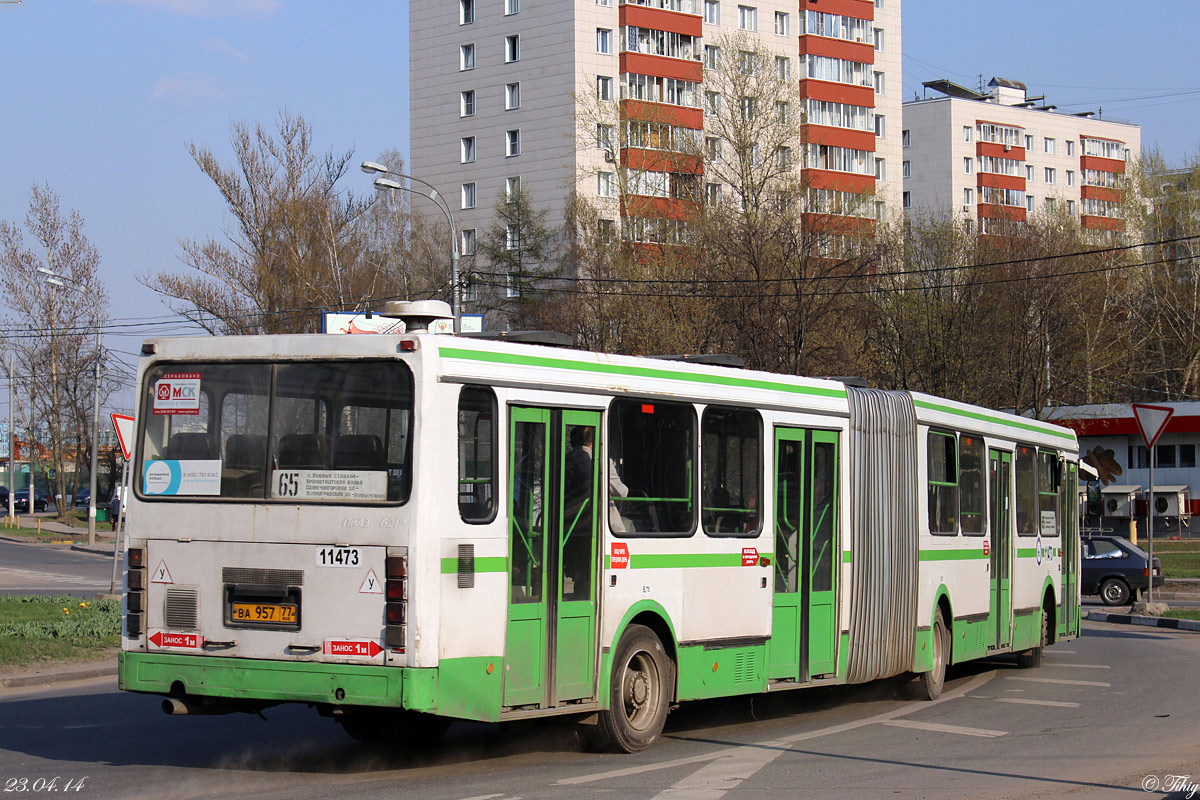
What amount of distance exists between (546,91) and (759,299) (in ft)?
88.8

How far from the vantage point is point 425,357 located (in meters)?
8.59

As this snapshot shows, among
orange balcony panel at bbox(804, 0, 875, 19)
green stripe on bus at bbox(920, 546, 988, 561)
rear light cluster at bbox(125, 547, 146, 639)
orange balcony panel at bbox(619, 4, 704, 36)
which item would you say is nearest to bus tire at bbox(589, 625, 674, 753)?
rear light cluster at bbox(125, 547, 146, 639)

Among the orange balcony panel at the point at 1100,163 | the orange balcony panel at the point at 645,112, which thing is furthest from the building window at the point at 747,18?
the orange balcony panel at the point at 1100,163

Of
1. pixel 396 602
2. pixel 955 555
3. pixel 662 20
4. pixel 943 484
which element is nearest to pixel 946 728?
pixel 955 555

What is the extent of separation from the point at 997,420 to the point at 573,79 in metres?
52.3

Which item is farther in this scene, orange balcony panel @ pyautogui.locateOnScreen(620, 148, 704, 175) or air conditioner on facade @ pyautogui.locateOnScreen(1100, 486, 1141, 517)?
air conditioner on facade @ pyautogui.locateOnScreen(1100, 486, 1141, 517)

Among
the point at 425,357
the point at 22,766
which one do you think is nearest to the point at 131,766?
the point at 22,766

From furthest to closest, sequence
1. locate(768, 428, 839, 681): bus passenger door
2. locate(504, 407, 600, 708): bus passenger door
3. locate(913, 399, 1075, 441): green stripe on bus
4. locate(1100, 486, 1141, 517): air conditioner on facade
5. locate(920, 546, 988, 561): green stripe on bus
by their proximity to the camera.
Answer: locate(1100, 486, 1141, 517): air conditioner on facade, locate(913, 399, 1075, 441): green stripe on bus, locate(920, 546, 988, 561): green stripe on bus, locate(768, 428, 839, 681): bus passenger door, locate(504, 407, 600, 708): bus passenger door

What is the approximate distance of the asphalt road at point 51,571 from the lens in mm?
29781

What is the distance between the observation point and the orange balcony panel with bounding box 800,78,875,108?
244ft

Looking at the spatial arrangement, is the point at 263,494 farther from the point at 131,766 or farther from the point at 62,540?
the point at 62,540

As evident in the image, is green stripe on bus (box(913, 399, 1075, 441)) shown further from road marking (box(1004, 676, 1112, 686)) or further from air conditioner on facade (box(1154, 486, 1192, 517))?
air conditioner on facade (box(1154, 486, 1192, 517))

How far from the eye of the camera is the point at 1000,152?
3900 inches

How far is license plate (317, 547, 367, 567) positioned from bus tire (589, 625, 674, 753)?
7.40ft
